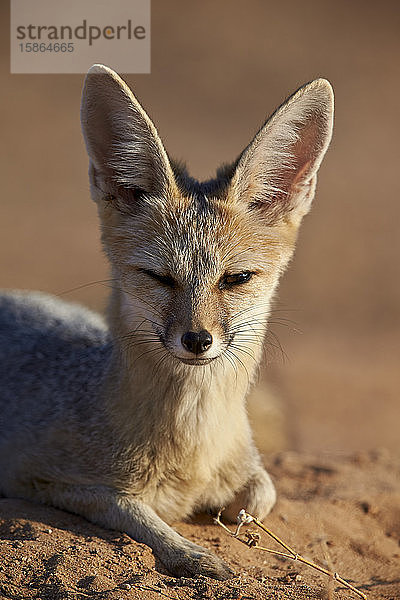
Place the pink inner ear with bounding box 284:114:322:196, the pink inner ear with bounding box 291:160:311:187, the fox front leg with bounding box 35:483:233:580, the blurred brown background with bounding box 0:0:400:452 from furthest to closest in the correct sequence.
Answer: the blurred brown background with bounding box 0:0:400:452, the pink inner ear with bounding box 291:160:311:187, the pink inner ear with bounding box 284:114:322:196, the fox front leg with bounding box 35:483:233:580

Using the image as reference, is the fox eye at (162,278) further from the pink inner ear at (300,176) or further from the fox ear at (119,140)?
A: the pink inner ear at (300,176)

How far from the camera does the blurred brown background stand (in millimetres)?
12016

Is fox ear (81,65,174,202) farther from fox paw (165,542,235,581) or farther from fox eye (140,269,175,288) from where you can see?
fox paw (165,542,235,581)

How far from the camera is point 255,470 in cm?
536

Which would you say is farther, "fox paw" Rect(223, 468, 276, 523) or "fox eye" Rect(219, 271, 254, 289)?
"fox paw" Rect(223, 468, 276, 523)

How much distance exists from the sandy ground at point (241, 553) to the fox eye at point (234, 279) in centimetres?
163

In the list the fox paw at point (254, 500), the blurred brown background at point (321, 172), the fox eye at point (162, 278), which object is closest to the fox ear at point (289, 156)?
the fox eye at point (162, 278)

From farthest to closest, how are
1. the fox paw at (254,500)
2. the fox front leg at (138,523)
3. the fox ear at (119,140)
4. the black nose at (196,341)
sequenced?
the fox paw at (254,500) < the fox ear at (119,140) < the fox front leg at (138,523) < the black nose at (196,341)

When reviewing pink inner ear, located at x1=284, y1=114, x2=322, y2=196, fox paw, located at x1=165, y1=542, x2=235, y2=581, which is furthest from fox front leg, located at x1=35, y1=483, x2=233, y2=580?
pink inner ear, located at x1=284, y1=114, x2=322, y2=196

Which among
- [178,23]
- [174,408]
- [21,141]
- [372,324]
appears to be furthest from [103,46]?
[174,408]

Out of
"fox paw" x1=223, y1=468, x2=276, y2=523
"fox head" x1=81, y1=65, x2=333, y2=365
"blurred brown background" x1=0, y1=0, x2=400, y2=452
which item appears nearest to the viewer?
"fox head" x1=81, y1=65, x2=333, y2=365

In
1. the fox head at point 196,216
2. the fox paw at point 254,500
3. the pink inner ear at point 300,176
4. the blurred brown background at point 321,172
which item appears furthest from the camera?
the blurred brown background at point 321,172

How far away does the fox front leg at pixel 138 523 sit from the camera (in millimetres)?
4172

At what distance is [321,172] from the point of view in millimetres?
19047
